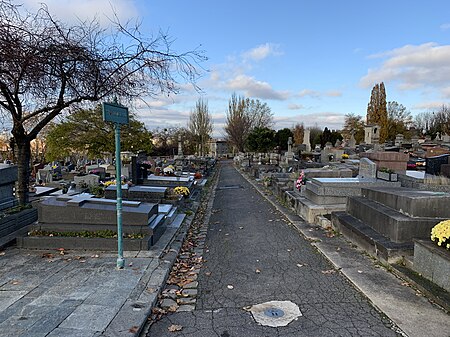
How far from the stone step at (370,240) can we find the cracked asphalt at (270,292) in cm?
83

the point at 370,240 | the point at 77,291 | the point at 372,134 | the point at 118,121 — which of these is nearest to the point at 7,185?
the point at 118,121

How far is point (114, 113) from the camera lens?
13.8 feet

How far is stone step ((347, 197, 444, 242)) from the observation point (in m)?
4.88

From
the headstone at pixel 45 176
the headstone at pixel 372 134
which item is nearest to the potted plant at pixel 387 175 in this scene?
the headstone at pixel 45 176

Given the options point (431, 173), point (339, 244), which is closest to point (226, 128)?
point (431, 173)

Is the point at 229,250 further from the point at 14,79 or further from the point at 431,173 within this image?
the point at 431,173

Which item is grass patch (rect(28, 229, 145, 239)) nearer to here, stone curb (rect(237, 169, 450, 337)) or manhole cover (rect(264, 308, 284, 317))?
manhole cover (rect(264, 308, 284, 317))

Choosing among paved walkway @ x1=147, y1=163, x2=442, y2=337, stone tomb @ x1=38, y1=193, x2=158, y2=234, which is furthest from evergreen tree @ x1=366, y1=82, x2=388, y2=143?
stone tomb @ x1=38, y1=193, x2=158, y2=234

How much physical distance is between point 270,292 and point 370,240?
2370 mm

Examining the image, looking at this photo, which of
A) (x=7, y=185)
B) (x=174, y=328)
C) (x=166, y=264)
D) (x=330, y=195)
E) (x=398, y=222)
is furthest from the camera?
(x=330, y=195)

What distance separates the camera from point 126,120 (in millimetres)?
4527

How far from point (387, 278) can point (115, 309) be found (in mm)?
3562

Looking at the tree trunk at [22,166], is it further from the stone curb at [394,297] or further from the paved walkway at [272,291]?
the stone curb at [394,297]

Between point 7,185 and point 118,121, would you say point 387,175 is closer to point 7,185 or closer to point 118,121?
point 118,121
